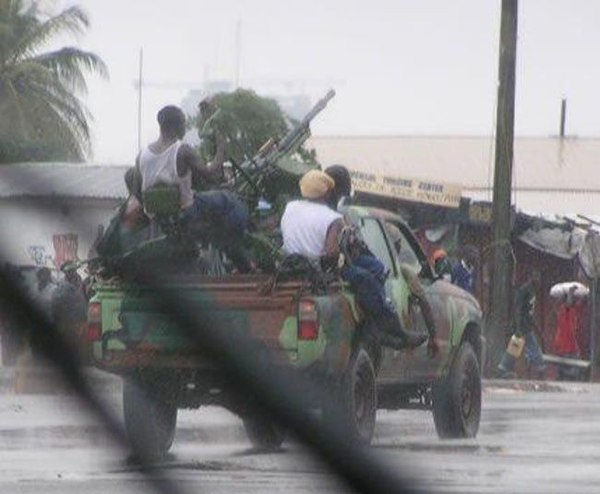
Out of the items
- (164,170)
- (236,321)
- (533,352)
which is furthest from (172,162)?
(533,352)

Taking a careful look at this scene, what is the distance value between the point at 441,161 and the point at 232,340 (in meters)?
63.3

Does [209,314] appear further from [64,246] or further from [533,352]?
[64,246]

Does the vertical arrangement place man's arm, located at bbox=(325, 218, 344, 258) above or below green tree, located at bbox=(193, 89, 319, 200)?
above

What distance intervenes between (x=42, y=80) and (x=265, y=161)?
4073cm

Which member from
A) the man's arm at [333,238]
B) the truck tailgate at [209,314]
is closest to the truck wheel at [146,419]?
the truck tailgate at [209,314]

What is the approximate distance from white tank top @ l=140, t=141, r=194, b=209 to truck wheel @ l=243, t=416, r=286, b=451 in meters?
1.72

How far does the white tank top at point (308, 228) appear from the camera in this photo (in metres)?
16.3

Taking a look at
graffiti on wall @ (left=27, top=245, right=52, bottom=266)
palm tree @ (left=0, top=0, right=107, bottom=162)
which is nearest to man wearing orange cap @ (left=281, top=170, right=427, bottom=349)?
graffiti on wall @ (left=27, top=245, right=52, bottom=266)

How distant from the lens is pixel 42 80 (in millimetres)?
58281

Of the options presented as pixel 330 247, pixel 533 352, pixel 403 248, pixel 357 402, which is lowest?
pixel 533 352

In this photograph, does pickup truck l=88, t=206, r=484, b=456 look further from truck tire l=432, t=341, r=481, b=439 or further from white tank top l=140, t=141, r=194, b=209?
truck tire l=432, t=341, r=481, b=439

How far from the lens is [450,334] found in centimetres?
1816

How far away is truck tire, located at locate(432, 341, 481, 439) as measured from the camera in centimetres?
1806

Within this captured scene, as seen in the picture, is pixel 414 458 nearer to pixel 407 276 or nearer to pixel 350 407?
pixel 350 407
